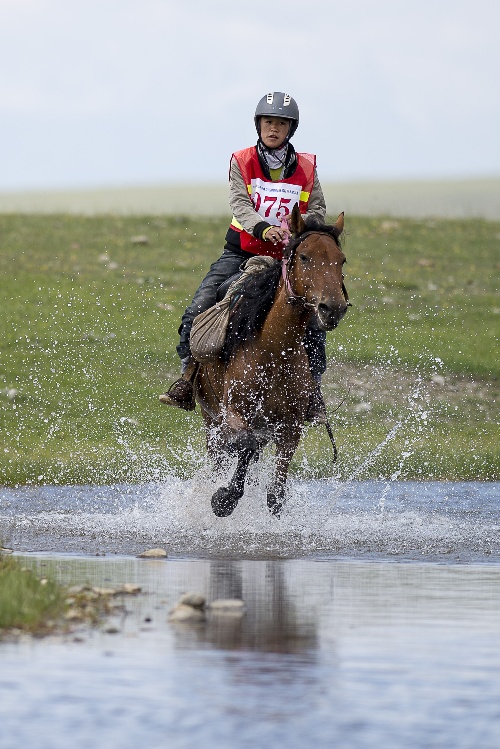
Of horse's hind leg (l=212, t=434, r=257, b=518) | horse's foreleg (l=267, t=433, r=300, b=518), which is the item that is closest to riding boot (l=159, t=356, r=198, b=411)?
horse's foreleg (l=267, t=433, r=300, b=518)

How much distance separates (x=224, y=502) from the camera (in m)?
10.4

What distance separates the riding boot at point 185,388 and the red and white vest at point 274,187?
1.39 meters

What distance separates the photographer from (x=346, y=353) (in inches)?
811

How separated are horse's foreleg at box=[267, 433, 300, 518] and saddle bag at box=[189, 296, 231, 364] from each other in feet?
2.60

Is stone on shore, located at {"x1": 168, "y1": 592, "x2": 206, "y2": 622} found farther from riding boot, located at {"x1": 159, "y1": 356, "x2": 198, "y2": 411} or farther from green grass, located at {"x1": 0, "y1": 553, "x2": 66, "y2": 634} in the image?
riding boot, located at {"x1": 159, "y1": 356, "x2": 198, "y2": 411}

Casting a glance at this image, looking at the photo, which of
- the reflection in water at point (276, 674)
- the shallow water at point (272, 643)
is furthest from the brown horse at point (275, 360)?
the reflection in water at point (276, 674)

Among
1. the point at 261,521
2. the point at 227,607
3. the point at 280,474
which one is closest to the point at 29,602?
the point at 227,607

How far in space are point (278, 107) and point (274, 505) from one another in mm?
2770

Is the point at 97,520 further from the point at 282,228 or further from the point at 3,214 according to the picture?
the point at 3,214

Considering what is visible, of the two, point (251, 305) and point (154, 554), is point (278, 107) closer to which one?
point (251, 305)

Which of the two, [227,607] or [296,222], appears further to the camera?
[296,222]

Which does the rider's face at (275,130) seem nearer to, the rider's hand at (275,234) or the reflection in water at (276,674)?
the rider's hand at (275,234)

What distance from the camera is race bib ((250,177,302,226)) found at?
10.9 meters

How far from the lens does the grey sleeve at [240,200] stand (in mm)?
10781
